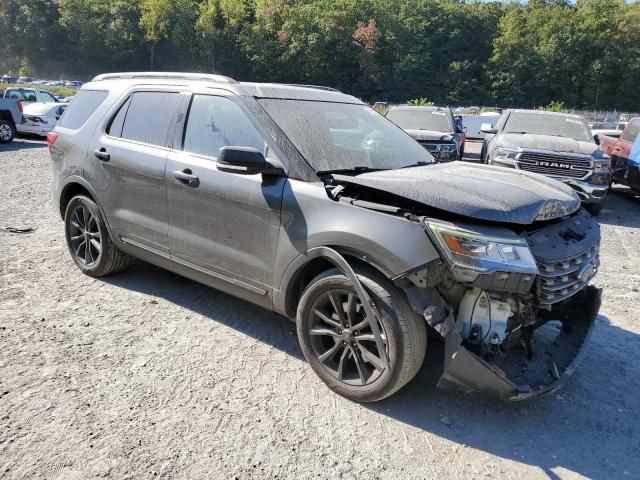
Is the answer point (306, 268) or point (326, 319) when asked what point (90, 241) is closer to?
point (306, 268)

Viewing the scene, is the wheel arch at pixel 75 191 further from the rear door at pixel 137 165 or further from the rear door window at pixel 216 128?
the rear door window at pixel 216 128

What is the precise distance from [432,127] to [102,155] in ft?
27.3

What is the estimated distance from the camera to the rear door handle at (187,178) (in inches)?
140

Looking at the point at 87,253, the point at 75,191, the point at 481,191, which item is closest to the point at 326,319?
the point at 481,191

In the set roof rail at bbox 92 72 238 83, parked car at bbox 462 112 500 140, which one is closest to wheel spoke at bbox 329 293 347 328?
roof rail at bbox 92 72 238 83

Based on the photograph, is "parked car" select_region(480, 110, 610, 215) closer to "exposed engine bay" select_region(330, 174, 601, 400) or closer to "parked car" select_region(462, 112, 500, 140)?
"exposed engine bay" select_region(330, 174, 601, 400)

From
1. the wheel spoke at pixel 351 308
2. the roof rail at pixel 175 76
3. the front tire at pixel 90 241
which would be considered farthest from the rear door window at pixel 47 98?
the wheel spoke at pixel 351 308

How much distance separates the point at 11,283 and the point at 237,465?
321 cm

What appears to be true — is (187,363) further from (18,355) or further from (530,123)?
(530,123)

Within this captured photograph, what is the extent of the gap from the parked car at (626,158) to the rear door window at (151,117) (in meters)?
9.19

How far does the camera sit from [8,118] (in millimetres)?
15391

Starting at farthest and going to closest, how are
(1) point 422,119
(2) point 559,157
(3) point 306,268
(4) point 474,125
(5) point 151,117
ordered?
(4) point 474,125
(1) point 422,119
(2) point 559,157
(5) point 151,117
(3) point 306,268

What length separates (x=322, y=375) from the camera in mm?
3102

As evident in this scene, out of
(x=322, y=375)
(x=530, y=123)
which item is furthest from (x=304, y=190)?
(x=530, y=123)
